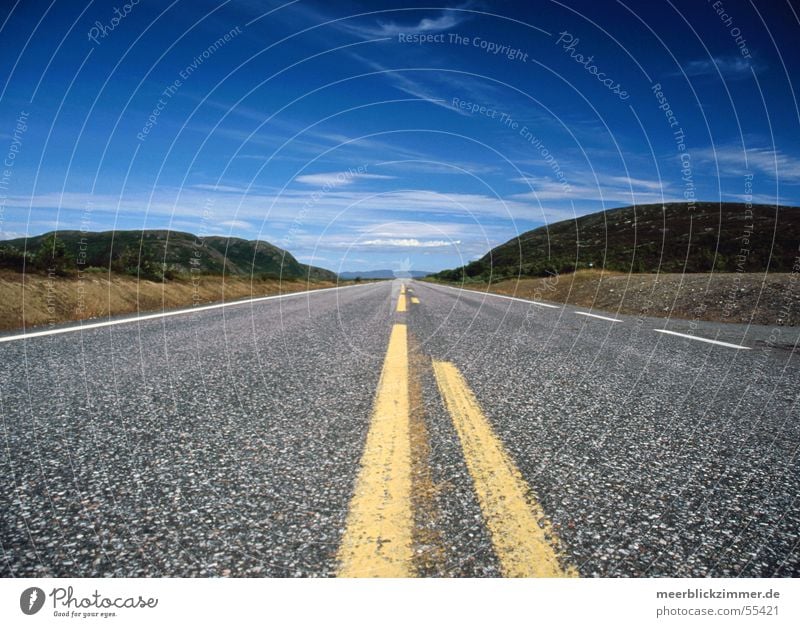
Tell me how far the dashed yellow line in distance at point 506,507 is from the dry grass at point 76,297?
8391mm

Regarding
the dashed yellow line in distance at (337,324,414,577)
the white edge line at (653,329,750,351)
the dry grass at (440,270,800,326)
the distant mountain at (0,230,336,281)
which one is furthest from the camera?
the distant mountain at (0,230,336,281)

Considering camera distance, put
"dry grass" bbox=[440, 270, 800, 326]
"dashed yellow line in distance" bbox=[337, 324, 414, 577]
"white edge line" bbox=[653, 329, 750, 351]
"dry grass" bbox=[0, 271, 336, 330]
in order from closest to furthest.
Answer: "dashed yellow line in distance" bbox=[337, 324, 414, 577] < "white edge line" bbox=[653, 329, 750, 351] < "dry grass" bbox=[0, 271, 336, 330] < "dry grass" bbox=[440, 270, 800, 326]

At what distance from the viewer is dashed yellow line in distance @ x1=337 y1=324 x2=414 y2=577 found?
1403 millimetres

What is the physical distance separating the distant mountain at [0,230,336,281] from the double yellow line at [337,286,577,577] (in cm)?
586

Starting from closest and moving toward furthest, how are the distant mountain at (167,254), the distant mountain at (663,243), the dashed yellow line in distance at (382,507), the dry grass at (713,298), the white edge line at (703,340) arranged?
the dashed yellow line in distance at (382,507) → the white edge line at (703,340) → the dry grass at (713,298) → the distant mountain at (167,254) → the distant mountain at (663,243)

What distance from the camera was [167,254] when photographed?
97500mm

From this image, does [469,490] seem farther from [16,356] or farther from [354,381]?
[16,356]

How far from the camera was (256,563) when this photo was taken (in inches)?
55.4

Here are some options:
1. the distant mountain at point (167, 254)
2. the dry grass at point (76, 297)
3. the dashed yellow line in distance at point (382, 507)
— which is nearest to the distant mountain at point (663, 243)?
the distant mountain at point (167, 254)

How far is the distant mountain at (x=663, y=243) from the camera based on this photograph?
3433cm
